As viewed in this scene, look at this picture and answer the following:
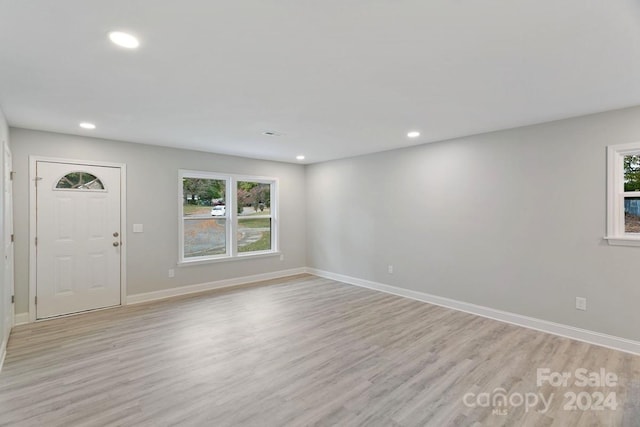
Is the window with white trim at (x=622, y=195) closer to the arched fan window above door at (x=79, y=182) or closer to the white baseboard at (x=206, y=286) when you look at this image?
the white baseboard at (x=206, y=286)

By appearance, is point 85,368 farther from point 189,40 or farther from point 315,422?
point 189,40

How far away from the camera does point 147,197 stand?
4863mm

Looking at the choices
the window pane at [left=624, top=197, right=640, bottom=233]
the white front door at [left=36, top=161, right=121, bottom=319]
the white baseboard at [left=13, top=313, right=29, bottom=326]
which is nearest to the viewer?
the window pane at [left=624, top=197, right=640, bottom=233]

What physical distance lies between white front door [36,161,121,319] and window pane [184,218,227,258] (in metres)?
1.07

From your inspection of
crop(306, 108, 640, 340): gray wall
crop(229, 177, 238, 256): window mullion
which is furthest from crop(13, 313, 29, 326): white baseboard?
crop(306, 108, 640, 340): gray wall

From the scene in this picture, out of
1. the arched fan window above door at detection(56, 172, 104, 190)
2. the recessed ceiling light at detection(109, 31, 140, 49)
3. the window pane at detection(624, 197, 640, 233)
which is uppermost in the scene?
the recessed ceiling light at detection(109, 31, 140, 49)

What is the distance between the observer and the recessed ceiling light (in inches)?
73.5

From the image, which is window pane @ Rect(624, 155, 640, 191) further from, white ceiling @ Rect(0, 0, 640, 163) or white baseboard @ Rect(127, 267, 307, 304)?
white baseboard @ Rect(127, 267, 307, 304)

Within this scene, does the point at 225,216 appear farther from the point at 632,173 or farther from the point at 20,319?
the point at 632,173

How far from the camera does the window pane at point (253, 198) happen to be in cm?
609

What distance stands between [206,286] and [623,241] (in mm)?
5681

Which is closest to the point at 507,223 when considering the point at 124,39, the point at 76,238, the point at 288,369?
the point at 288,369

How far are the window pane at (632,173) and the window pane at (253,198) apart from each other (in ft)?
17.8

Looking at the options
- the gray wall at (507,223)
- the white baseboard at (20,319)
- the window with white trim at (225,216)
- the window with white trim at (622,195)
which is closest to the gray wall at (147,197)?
the white baseboard at (20,319)
